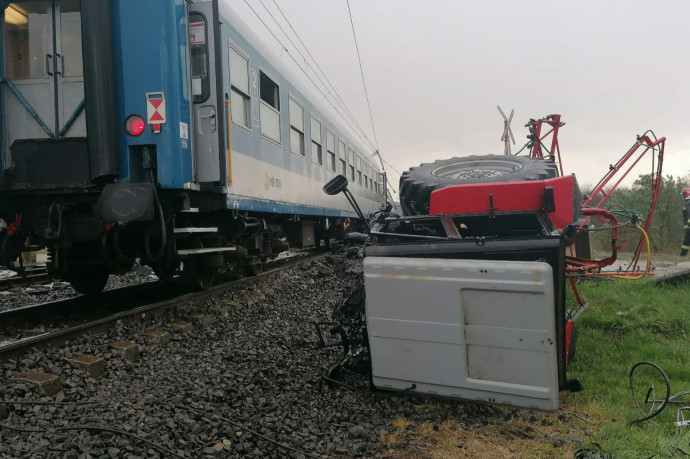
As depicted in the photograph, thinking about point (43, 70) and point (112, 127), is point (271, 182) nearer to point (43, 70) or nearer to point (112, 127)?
point (112, 127)

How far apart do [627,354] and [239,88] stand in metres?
4.92

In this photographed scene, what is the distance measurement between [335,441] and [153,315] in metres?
2.94

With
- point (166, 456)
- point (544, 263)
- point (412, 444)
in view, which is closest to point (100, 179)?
point (166, 456)

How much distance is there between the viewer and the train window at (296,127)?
8352 millimetres

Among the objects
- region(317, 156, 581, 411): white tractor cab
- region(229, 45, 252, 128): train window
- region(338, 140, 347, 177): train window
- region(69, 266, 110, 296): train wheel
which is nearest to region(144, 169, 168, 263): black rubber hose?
region(69, 266, 110, 296): train wheel

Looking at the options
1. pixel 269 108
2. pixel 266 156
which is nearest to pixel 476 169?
pixel 266 156

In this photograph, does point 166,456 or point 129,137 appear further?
point 129,137

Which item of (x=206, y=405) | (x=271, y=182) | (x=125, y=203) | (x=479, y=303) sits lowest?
(x=206, y=405)

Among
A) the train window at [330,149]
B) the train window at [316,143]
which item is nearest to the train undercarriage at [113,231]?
the train window at [316,143]

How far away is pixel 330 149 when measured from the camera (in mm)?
11180

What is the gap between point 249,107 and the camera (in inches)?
251

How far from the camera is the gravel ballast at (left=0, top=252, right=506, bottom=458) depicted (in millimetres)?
2568

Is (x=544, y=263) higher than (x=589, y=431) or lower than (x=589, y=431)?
higher

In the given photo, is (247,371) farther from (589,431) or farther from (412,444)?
(589,431)
